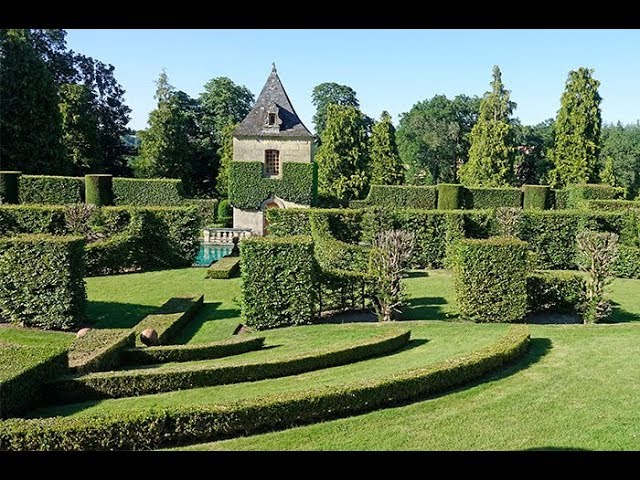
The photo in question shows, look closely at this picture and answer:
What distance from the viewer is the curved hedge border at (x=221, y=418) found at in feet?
20.6

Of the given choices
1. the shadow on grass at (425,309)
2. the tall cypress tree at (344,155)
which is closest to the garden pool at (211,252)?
the shadow on grass at (425,309)

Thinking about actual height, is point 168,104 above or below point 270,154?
above

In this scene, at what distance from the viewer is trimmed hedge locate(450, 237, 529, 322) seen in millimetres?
13914

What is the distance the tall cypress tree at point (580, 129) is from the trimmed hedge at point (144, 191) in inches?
1243

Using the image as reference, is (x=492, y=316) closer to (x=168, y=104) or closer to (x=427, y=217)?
(x=427, y=217)

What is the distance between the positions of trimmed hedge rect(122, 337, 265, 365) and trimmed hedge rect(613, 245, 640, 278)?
17.1m

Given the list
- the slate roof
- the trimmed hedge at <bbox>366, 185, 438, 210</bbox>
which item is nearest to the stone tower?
the slate roof

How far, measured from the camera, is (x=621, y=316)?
49.4 ft

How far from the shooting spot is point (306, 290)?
13812 millimetres

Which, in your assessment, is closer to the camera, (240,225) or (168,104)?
(240,225)

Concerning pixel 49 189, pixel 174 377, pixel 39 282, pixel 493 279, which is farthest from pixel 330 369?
pixel 49 189

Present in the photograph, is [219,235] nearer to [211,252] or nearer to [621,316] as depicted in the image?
[211,252]
